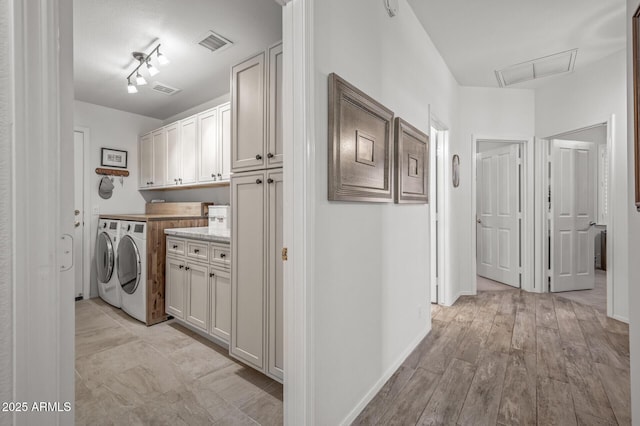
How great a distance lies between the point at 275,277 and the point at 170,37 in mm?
2152

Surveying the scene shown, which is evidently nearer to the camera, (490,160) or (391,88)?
(391,88)

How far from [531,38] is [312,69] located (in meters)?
2.71

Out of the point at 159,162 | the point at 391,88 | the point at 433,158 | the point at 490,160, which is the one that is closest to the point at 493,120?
the point at 490,160

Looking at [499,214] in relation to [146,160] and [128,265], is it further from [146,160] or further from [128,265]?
[146,160]

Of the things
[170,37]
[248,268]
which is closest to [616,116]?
[248,268]

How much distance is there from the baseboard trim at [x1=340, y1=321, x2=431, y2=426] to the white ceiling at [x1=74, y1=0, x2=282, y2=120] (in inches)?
102

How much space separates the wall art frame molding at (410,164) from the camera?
2.11 metres

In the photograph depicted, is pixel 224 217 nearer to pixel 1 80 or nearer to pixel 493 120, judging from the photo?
pixel 1 80

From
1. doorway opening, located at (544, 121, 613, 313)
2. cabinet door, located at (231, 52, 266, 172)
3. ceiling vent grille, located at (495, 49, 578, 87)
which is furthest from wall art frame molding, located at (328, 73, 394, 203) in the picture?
doorway opening, located at (544, 121, 613, 313)

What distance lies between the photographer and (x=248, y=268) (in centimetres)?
202

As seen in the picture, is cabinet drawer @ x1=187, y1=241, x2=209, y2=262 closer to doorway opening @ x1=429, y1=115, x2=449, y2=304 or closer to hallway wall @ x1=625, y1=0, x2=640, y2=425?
doorway opening @ x1=429, y1=115, x2=449, y2=304

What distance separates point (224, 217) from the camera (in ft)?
10.6

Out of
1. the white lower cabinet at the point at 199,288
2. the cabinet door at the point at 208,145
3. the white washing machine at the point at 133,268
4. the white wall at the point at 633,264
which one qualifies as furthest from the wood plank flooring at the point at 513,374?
the cabinet door at the point at 208,145

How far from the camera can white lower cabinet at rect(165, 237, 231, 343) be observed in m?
2.41
